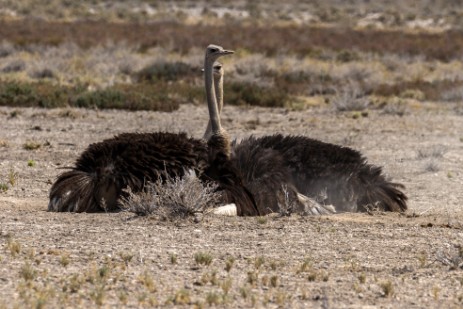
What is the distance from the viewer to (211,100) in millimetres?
11211

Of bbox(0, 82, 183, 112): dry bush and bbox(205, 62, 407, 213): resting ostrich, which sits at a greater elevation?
bbox(205, 62, 407, 213): resting ostrich

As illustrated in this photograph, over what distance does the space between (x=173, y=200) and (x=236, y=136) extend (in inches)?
322

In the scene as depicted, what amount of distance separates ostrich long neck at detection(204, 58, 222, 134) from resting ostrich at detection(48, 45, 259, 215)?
417 mm

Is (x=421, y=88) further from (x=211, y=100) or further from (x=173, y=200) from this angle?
(x=173, y=200)

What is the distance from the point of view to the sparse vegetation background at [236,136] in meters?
7.47

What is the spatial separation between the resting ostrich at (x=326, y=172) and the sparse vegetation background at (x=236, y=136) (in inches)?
16.5

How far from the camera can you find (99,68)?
92.9 feet

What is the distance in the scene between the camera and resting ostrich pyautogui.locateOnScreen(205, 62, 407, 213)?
35.8 feet

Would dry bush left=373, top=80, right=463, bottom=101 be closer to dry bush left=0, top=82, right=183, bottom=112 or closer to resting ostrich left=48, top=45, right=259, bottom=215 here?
dry bush left=0, top=82, right=183, bottom=112

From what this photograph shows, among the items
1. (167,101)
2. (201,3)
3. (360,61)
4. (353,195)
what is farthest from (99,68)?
(201,3)

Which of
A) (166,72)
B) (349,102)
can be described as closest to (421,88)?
(349,102)

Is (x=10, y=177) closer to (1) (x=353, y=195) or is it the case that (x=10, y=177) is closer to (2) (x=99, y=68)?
(1) (x=353, y=195)

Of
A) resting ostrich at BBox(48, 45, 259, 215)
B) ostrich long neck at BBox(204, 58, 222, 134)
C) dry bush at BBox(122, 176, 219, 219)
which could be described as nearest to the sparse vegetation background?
dry bush at BBox(122, 176, 219, 219)

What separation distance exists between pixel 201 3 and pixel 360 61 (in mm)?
46106
